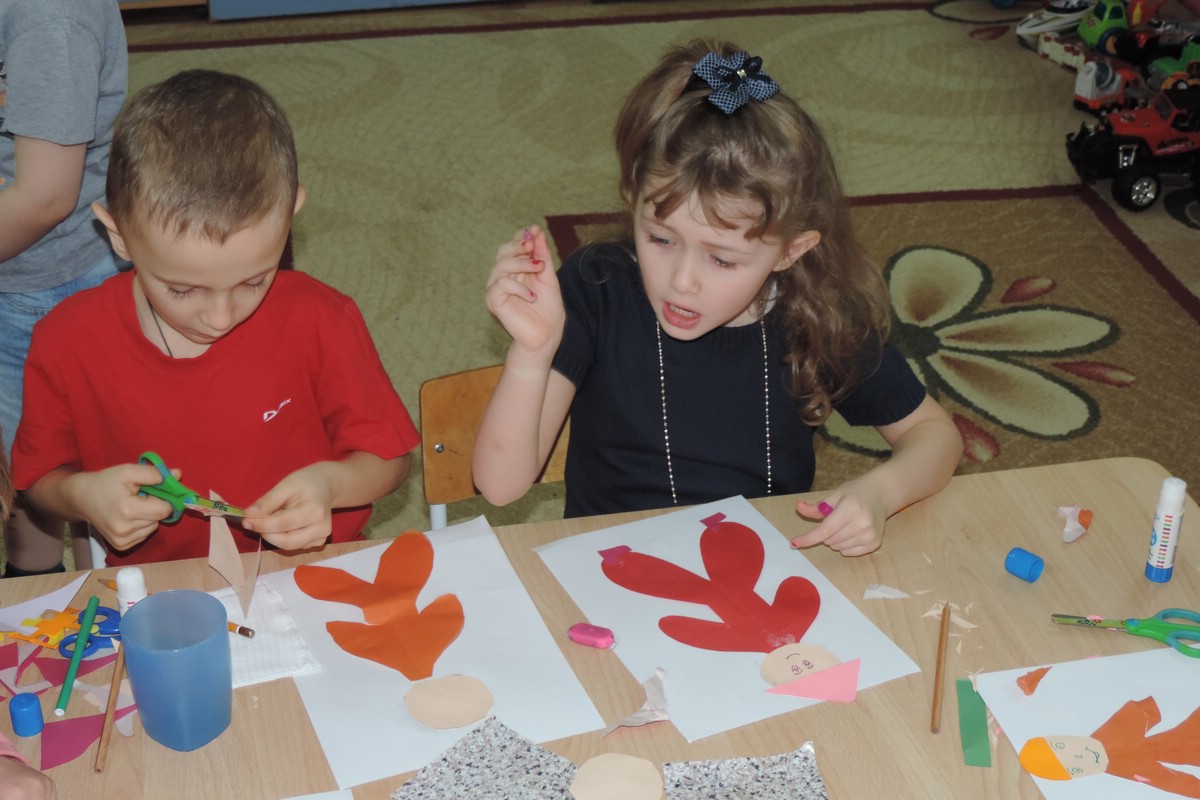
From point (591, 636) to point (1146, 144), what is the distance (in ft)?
8.22

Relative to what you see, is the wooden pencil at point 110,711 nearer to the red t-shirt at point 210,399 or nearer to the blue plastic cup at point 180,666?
the blue plastic cup at point 180,666

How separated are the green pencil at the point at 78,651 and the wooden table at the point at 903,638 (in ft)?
0.04

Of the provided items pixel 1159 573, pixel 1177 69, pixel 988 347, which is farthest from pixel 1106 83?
pixel 1159 573

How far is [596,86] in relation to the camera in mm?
3676

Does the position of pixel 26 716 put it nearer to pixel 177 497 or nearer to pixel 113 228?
pixel 177 497

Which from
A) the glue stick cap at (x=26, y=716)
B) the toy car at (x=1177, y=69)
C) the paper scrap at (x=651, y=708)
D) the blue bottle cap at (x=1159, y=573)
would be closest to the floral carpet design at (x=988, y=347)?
the toy car at (x=1177, y=69)

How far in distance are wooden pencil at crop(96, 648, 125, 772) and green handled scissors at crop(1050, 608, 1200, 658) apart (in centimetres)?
75

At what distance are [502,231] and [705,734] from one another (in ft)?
6.92

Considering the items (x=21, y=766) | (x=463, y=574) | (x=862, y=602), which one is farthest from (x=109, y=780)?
(x=862, y=602)

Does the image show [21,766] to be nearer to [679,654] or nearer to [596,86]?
[679,654]

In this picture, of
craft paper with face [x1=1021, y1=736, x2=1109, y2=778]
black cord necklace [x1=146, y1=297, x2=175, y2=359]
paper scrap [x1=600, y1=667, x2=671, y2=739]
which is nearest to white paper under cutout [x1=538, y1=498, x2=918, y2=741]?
paper scrap [x1=600, y1=667, x2=671, y2=739]

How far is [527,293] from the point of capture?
3.97 ft

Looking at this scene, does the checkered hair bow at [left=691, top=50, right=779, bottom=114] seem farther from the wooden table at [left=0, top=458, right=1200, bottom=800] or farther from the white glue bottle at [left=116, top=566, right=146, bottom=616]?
the white glue bottle at [left=116, top=566, right=146, bottom=616]

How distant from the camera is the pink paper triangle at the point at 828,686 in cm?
99
